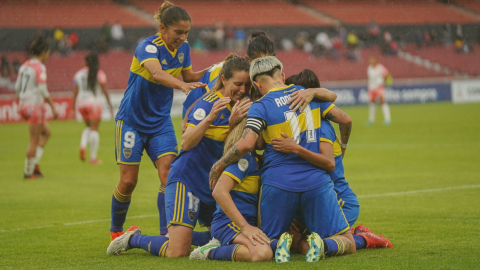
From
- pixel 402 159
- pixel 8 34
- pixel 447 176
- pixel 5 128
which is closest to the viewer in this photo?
pixel 447 176

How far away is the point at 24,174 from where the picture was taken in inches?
492

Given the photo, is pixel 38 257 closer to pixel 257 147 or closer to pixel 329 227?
pixel 257 147

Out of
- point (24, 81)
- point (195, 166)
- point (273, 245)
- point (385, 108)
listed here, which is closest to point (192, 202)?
point (195, 166)

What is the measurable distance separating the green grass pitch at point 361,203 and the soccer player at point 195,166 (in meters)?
0.17

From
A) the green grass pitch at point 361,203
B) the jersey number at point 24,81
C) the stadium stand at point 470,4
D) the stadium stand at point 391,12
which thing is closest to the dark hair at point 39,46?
the jersey number at point 24,81

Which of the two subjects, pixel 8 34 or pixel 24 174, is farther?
pixel 8 34

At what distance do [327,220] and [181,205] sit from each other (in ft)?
4.24

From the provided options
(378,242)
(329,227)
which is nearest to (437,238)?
(378,242)

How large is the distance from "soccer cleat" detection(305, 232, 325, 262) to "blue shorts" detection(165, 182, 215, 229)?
1.17 metres

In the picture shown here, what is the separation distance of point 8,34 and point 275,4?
20082 mm

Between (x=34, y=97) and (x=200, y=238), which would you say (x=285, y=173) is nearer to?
(x=200, y=238)

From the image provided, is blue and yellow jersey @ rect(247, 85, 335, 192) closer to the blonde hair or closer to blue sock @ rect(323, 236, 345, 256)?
the blonde hair

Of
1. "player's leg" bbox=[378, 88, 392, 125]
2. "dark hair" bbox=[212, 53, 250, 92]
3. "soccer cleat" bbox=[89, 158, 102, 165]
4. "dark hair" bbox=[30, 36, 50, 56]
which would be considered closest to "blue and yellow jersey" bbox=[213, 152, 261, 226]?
"dark hair" bbox=[212, 53, 250, 92]

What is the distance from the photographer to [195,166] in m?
5.85
